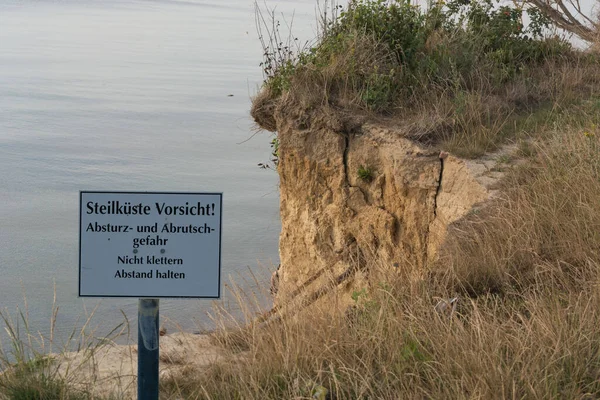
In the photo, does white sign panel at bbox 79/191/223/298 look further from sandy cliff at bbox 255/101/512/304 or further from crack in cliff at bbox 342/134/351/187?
crack in cliff at bbox 342/134/351/187

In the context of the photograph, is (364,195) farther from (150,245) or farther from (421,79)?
(150,245)

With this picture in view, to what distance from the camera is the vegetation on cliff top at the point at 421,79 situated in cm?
903

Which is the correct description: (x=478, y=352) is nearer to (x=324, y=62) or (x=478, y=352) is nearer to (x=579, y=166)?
(x=579, y=166)

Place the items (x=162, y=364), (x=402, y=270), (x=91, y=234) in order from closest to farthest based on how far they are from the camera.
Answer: (x=91, y=234) → (x=162, y=364) → (x=402, y=270)

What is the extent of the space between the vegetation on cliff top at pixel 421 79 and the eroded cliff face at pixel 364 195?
0.22 meters

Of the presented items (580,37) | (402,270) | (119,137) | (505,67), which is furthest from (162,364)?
(119,137)

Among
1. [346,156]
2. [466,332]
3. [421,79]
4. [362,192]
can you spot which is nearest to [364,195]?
[362,192]

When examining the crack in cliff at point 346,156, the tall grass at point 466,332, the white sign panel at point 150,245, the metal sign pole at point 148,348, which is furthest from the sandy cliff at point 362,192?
the white sign panel at point 150,245

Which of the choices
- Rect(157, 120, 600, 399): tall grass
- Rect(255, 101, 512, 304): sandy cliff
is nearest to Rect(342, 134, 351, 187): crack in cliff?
Rect(255, 101, 512, 304): sandy cliff

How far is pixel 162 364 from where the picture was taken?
5879mm

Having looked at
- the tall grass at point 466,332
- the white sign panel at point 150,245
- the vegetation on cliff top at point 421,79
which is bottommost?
the tall grass at point 466,332

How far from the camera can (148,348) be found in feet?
12.5

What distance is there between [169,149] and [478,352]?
42.7ft

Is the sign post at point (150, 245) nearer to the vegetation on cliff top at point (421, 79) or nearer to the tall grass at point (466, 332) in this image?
the tall grass at point (466, 332)
